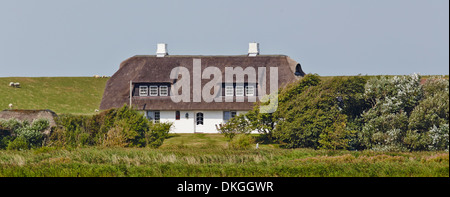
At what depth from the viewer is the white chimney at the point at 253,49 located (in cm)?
5406

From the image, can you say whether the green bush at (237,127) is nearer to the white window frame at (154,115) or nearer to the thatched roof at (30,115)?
the white window frame at (154,115)

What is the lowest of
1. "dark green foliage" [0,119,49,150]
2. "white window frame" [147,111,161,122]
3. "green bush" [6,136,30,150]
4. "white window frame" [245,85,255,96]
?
"green bush" [6,136,30,150]

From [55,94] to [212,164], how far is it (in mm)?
60504

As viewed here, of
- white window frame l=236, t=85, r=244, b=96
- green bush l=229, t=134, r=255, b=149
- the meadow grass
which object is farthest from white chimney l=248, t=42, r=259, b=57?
the meadow grass

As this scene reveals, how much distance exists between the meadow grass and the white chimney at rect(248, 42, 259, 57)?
24294mm

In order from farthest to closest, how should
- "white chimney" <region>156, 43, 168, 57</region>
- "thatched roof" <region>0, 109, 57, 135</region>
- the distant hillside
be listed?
the distant hillside
"white chimney" <region>156, 43, 168, 57</region>
"thatched roof" <region>0, 109, 57, 135</region>

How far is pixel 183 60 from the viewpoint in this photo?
171 feet

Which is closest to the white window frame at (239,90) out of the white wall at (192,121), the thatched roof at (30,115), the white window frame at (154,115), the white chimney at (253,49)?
the white wall at (192,121)

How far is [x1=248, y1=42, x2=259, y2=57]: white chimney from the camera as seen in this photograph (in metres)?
54.1
